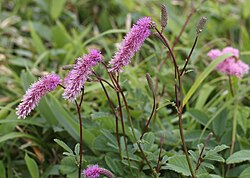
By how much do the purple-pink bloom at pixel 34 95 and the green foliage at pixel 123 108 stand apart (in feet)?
0.51

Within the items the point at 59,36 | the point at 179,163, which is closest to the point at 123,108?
the point at 179,163

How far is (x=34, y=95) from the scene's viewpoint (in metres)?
1.02

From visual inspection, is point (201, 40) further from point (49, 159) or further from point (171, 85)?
point (49, 159)

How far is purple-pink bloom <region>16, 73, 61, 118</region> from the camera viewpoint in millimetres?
1012

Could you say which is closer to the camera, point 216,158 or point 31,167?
point 216,158

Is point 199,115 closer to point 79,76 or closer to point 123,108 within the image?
point 123,108

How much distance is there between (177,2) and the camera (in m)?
2.75

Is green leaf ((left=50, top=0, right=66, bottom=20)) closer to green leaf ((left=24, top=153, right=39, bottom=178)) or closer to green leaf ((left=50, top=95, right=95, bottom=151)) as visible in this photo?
green leaf ((left=50, top=95, right=95, bottom=151))

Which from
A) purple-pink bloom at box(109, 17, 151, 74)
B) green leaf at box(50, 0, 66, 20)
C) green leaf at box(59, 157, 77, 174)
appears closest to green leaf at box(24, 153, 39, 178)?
green leaf at box(59, 157, 77, 174)

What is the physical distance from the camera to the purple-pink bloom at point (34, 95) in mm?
1012

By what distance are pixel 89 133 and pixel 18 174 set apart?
26 centimetres

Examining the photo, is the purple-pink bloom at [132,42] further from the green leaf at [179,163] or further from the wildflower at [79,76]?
the green leaf at [179,163]

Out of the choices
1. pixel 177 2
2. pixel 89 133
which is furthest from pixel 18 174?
pixel 177 2

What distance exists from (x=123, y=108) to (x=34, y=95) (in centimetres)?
56
